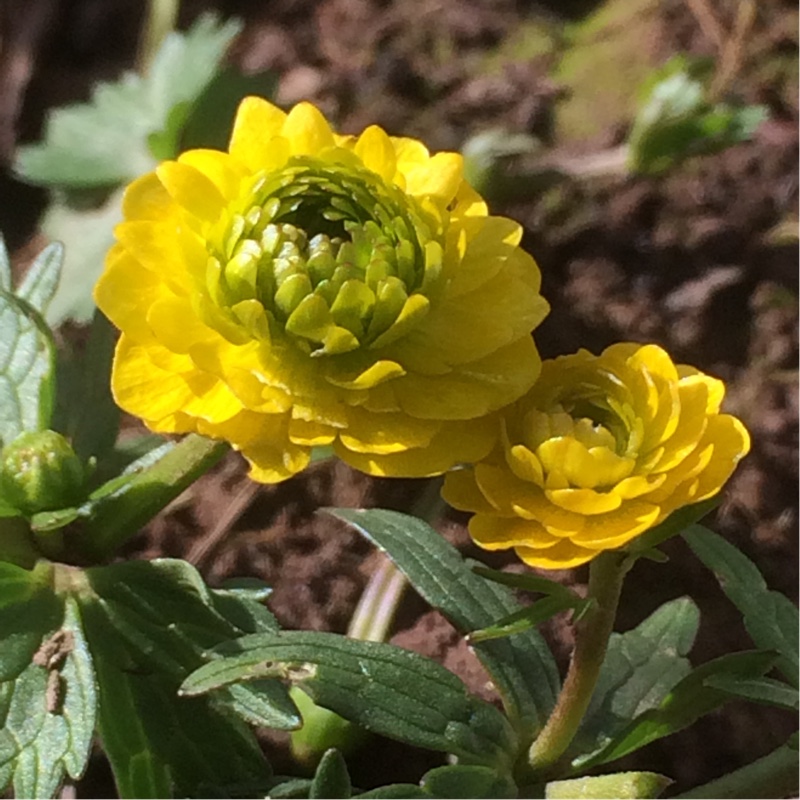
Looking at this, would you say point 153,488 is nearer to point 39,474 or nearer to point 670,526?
point 39,474

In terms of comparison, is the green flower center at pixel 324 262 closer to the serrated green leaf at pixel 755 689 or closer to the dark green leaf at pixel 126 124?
the serrated green leaf at pixel 755 689

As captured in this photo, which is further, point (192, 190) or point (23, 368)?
point (23, 368)

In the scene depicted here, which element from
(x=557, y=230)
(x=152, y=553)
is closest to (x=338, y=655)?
(x=152, y=553)

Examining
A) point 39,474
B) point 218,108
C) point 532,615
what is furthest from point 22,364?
point 218,108

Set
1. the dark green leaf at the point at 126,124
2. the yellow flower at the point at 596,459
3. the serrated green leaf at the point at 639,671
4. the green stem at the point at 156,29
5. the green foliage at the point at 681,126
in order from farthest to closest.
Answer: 1. the green stem at the point at 156,29
2. the dark green leaf at the point at 126,124
3. the green foliage at the point at 681,126
4. the serrated green leaf at the point at 639,671
5. the yellow flower at the point at 596,459

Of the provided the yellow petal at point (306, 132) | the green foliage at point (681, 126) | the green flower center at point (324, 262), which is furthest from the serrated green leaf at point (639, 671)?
the green foliage at point (681, 126)
